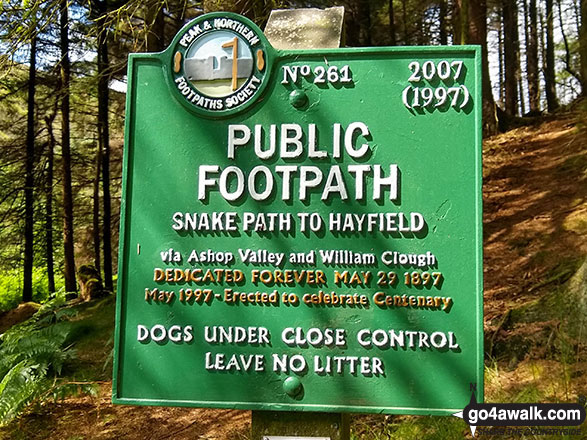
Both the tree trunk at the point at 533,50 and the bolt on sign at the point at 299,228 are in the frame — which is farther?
the tree trunk at the point at 533,50

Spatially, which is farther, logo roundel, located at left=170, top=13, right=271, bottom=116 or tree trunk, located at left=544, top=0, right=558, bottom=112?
tree trunk, located at left=544, top=0, right=558, bottom=112

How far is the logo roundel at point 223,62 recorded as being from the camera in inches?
95.5

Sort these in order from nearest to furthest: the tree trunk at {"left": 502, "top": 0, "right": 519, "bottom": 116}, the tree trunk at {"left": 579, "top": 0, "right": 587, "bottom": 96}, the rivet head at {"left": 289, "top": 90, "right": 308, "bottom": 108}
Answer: the rivet head at {"left": 289, "top": 90, "right": 308, "bottom": 108}
the tree trunk at {"left": 579, "top": 0, "right": 587, "bottom": 96}
the tree trunk at {"left": 502, "top": 0, "right": 519, "bottom": 116}

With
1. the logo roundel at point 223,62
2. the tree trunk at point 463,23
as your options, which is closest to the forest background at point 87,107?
the tree trunk at point 463,23

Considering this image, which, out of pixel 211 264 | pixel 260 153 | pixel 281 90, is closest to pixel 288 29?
pixel 281 90

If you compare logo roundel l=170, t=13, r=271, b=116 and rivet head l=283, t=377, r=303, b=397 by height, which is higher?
logo roundel l=170, t=13, r=271, b=116

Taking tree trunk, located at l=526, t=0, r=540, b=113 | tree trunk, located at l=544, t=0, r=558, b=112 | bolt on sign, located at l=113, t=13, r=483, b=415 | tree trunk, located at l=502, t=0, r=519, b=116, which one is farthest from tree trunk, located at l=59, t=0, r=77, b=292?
tree trunk, located at l=526, t=0, r=540, b=113

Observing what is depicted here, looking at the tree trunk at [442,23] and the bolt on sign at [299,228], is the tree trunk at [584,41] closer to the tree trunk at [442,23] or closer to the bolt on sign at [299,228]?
the tree trunk at [442,23]

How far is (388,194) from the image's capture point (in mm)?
2344

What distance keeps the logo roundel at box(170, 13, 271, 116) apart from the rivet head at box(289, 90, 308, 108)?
145 millimetres

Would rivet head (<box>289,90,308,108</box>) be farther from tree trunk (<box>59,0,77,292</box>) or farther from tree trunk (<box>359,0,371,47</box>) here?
tree trunk (<box>359,0,371,47</box>)

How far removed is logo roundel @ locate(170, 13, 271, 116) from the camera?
2.43m

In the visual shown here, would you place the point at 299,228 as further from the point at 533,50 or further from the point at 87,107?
the point at 533,50

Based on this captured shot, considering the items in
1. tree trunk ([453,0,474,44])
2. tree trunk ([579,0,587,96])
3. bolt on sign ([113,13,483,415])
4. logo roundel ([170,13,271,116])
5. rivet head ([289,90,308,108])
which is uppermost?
tree trunk ([453,0,474,44])
